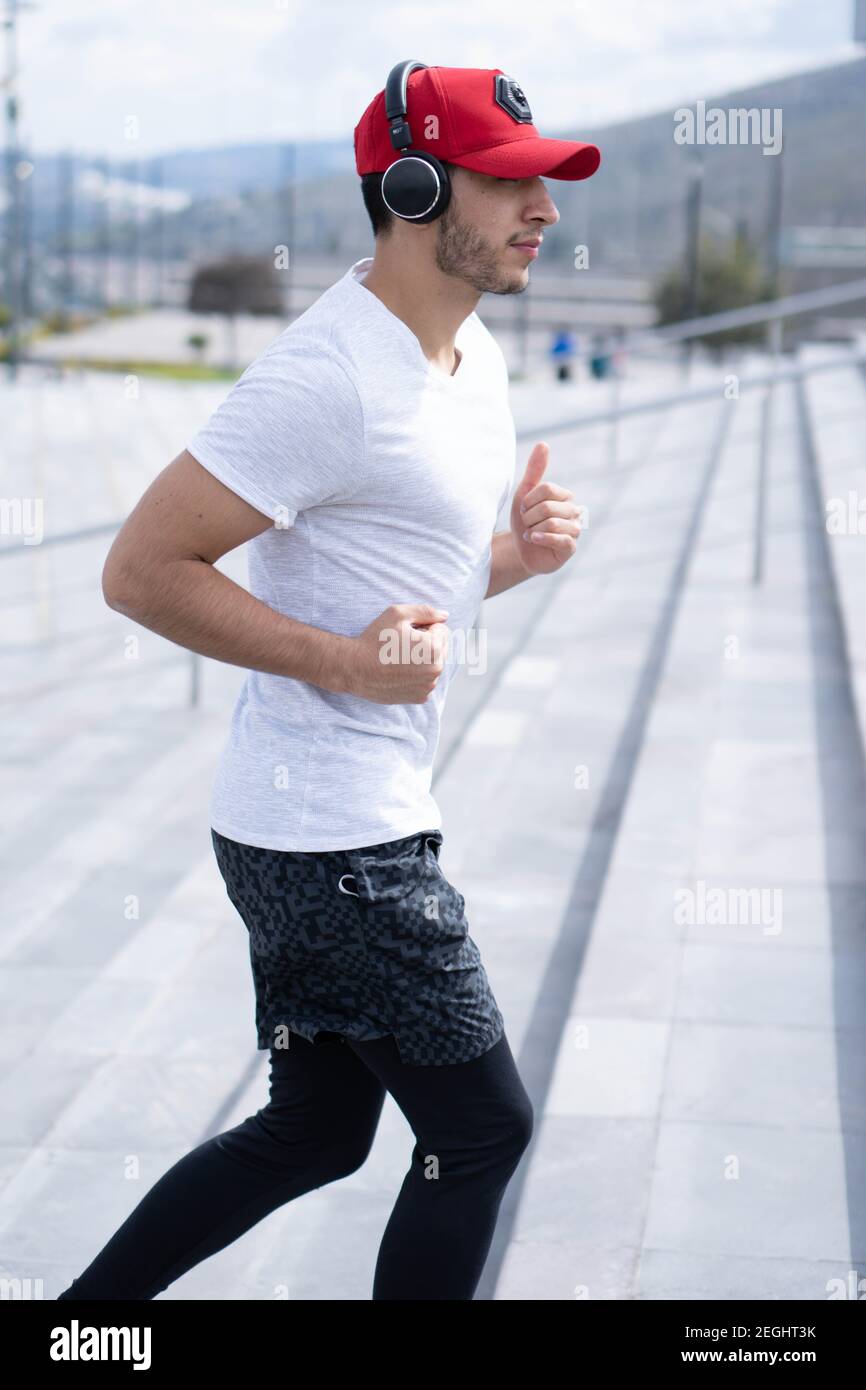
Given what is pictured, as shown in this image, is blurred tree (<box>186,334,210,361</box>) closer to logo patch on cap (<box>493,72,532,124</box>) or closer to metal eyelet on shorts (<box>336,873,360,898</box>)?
logo patch on cap (<box>493,72,532,124</box>)

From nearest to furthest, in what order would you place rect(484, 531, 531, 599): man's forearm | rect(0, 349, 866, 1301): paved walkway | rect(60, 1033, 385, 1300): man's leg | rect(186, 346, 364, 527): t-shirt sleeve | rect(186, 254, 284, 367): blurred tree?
rect(186, 346, 364, 527): t-shirt sleeve < rect(60, 1033, 385, 1300): man's leg < rect(484, 531, 531, 599): man's forearm < rect(0, 349, 866, 1301): paved walkway < rect(186, 254, 284, 367): blurred tree

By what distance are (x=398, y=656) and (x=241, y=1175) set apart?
661 mm

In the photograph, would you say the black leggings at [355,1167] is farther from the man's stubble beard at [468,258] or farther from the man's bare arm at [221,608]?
the man's stubble beard at [468,258]

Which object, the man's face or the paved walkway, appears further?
the paved walkway

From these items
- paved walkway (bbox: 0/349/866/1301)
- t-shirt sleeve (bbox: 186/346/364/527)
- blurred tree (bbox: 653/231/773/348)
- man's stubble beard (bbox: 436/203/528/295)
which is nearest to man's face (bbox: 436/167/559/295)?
man's stubble beard (bbox: 436/203/528/295)

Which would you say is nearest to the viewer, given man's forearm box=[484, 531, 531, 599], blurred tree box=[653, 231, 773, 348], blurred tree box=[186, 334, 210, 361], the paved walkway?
man's forearm box=[484, 531, 531, 599]

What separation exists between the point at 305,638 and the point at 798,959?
2148mm

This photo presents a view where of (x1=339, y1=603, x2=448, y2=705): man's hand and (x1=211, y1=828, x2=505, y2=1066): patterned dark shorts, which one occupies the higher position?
(x1=339, y1=603, x2=448, y2=705): man's hand

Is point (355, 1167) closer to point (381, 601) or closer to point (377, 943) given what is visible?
point (377, 943)

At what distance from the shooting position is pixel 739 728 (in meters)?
4.98

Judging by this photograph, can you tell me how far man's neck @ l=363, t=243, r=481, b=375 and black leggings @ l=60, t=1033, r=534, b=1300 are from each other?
0.74 m

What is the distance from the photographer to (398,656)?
1.55 meters

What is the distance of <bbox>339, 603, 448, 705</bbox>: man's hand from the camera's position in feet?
5.10
